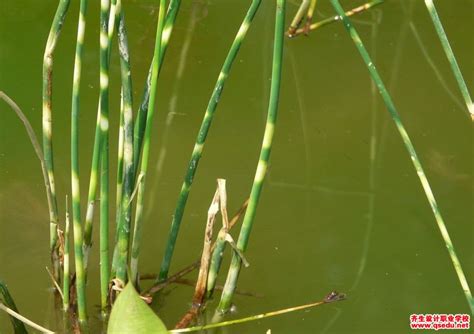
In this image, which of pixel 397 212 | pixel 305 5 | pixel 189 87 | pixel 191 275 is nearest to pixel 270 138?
pixel 191 275

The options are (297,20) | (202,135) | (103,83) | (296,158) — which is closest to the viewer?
(103,83)

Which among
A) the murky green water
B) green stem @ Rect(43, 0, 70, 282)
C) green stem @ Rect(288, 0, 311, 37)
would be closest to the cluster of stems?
green stem @ Rect(43, 0, 70, 282)

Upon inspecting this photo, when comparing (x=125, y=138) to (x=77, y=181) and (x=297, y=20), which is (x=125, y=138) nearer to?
(x=77, y=181)

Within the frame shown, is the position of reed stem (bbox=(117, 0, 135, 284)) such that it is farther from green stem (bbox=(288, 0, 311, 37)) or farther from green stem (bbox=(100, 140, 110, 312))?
green stem (bbox=(288, 0, 311, 37))

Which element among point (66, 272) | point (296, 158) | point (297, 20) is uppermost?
point (297, 20)

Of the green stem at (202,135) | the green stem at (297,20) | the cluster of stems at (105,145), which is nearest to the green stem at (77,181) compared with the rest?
the cluster of stems at (105,145)

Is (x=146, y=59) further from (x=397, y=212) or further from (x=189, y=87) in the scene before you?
(x=397, y=212)

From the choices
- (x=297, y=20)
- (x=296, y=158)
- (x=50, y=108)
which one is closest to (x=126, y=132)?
(x=50, y=108)
